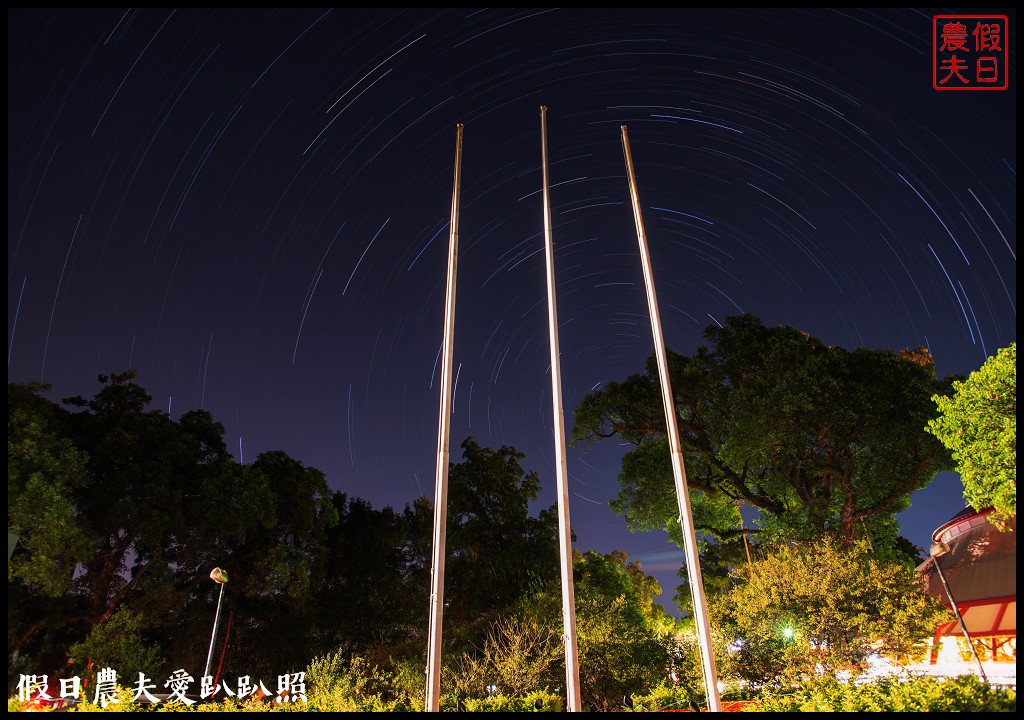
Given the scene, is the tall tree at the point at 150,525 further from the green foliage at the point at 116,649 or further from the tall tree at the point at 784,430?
the tall tree at the point at 784,430

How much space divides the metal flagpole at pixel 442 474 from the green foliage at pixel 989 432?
507 inches

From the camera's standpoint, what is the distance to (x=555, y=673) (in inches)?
732

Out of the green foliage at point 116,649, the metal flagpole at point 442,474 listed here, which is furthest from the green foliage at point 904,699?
the green foliage at point 116,649

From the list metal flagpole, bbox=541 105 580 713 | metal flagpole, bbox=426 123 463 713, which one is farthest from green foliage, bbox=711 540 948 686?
metal flagpole, bbox=426 123 463 713

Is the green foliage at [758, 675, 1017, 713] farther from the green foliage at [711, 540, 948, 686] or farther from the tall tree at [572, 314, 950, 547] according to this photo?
the tall tree at [572, 314, 950, 547]

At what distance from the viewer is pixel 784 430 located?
23.6 meters

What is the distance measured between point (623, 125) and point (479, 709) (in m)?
13.9

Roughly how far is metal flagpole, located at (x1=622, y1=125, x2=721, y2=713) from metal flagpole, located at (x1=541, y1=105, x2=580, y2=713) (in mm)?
1890

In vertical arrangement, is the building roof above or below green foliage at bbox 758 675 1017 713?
above

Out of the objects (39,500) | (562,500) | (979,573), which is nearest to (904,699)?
(562,500)

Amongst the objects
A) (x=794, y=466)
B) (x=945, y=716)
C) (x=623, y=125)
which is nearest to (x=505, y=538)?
(x=794, y=466)

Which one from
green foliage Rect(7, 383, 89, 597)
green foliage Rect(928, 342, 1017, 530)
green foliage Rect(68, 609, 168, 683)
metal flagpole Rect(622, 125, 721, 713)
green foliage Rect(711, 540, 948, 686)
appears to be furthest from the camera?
green foliage Rect(68, 609, 168, 683)

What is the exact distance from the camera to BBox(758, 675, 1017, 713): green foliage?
9219mm

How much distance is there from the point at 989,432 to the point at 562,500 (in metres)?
11.5
